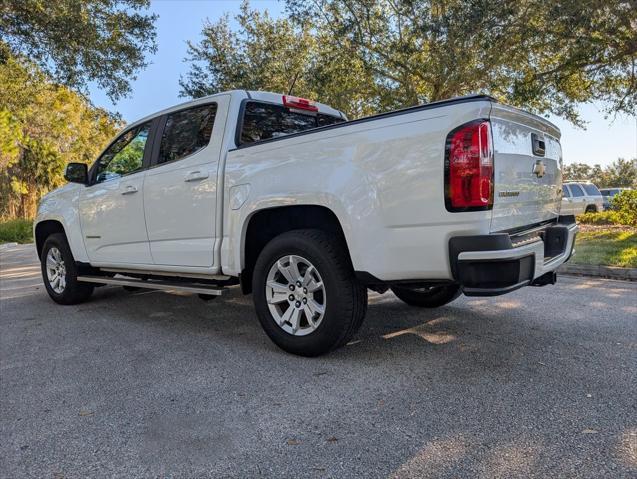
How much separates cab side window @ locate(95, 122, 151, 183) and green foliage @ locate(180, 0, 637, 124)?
7.81 metres

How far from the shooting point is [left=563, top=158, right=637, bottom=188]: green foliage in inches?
2650

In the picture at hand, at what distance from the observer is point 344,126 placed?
10.4ft

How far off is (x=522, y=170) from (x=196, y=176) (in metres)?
2.53

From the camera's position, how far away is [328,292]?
10.7 ft

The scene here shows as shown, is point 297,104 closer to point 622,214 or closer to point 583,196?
point 622,214

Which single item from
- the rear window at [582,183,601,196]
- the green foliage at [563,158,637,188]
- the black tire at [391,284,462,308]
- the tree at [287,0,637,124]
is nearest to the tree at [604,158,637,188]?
the green foliage at [563,158,637,188]

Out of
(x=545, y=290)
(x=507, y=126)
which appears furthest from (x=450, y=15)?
(x=507, y=126)

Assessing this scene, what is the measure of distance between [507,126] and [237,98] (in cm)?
229

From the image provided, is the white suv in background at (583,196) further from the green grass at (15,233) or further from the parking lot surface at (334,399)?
the green grass at (15,233)

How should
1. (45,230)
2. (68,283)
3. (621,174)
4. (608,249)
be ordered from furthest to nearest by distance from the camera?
1. (621,174)
2. (608,249)
3. (45,230)
4. (68,283)

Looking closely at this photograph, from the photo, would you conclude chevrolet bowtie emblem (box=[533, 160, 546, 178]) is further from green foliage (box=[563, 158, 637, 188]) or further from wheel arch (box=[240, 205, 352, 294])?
green foliage (box=[563, 158, 637, 188])

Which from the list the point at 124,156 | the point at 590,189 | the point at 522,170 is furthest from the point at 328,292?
the point at 590,189

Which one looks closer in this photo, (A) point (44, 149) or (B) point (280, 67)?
(B) point (280, 67)

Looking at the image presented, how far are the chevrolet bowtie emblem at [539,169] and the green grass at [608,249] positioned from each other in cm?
507
